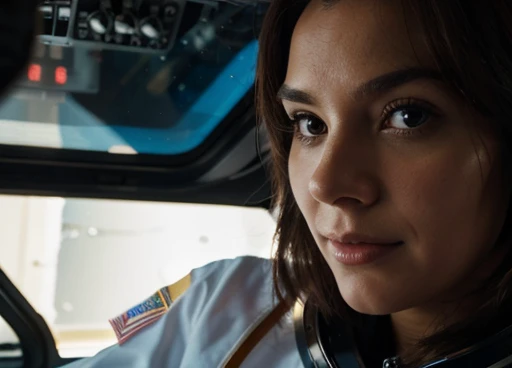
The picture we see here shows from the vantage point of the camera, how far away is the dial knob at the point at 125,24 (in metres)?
1.54

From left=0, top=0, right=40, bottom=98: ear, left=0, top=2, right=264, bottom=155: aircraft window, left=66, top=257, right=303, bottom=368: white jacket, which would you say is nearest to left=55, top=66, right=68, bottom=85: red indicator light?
left=0, top=2, right=264, bottom=155: aircraft window

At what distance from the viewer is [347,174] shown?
902mm

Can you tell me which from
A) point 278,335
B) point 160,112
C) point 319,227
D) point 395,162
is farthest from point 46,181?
point 395,162

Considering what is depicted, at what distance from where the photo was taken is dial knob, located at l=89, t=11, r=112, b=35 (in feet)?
4.97

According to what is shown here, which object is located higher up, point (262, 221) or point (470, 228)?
point (470, 228)

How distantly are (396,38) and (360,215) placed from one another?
9.7 inches

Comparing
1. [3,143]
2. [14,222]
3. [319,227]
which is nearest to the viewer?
[319,227]

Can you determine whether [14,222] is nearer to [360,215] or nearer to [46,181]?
[46,181]

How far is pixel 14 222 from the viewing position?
7.45 ft

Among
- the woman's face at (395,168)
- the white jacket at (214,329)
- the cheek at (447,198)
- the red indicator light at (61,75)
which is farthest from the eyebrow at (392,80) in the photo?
the red indicator light at (61,75)

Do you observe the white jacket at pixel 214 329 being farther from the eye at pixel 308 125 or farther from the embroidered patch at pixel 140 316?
the eye at pixel 308 125

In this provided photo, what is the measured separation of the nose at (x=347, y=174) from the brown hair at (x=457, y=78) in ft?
0.48

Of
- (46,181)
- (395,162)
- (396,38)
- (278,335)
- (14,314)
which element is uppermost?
(396,38)

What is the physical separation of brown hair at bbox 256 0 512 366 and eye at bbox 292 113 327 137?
0.08 m
